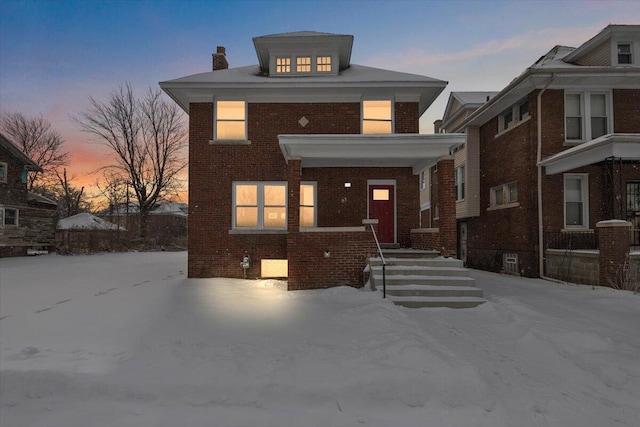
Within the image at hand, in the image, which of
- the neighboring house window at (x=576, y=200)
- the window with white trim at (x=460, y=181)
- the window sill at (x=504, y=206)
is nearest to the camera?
the neighboring house window at (x=576, y=200)

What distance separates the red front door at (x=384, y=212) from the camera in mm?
11984

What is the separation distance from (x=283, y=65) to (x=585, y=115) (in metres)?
11.2

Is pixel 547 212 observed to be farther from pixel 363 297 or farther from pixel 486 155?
pixel 363 297

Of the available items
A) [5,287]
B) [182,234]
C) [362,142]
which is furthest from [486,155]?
[182,234]

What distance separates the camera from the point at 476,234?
17469mm

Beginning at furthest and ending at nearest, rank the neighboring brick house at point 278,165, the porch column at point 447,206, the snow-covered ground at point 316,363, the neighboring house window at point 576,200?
the neighboring house window at point 576,200 < the neighboring brick house at point 278,165 < the porch column at point 447,206 < the snow-covered ground at point 316,363

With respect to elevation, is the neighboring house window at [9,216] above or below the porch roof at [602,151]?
below

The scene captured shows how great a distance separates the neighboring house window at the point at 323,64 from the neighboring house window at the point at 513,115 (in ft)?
26.2

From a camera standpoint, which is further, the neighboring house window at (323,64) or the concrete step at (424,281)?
the neighboring house window at (323,64)

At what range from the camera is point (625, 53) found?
12992mm

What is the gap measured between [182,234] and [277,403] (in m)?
42.6

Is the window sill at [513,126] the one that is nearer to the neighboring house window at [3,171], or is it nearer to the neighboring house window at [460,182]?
the neighboring house window at [460,182]

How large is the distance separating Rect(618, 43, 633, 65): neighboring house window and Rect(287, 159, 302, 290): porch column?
13069 millimetres

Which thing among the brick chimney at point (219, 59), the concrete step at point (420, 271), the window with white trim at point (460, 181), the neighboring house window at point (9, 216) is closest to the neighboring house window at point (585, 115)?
the window with white trim at point (460, 181)
